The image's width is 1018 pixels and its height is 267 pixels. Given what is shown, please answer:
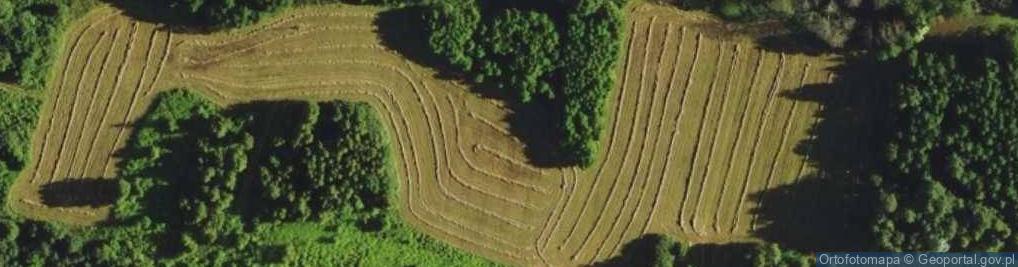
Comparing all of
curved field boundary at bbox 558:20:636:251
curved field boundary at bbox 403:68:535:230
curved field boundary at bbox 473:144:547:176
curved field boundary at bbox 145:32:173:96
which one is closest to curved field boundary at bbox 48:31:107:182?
curved field boundary at bbox 145:32:173:96

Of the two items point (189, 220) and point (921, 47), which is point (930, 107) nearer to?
point (921, 47)

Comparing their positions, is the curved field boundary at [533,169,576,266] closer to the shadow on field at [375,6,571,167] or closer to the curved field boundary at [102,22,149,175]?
the shadow on field at [375,6,571,167]

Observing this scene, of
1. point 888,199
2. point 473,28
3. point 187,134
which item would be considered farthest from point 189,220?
point 888,199

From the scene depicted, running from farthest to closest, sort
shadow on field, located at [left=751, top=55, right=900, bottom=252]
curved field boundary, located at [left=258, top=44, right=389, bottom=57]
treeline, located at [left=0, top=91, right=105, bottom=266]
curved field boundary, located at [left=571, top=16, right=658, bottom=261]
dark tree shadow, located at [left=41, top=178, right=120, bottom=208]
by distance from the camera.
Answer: shadow on field, located at [left=751, top=55, right=900, bottom=252], curved field boundary, located at [left=571, top=16, right=658, bottom=261], dark tree shadow, located at [left=41, top=178, right=120, bottom=208], curved field boundary, located at [left=258, top=44, right=389, bottom=57], treeline, located at [left=0, top=91, right=105, bottom=266]

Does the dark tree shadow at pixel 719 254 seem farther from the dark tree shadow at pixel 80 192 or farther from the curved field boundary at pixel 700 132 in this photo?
the dark tree shadow at pixel 80 192

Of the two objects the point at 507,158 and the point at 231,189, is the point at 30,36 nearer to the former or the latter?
the point at 231,189

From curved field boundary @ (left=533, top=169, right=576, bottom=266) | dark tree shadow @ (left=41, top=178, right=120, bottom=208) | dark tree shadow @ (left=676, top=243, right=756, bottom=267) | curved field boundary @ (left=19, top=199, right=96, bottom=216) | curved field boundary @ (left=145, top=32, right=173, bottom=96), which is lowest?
dark tree shadow @ (left=676, top=243, right=756, bottom=267)
